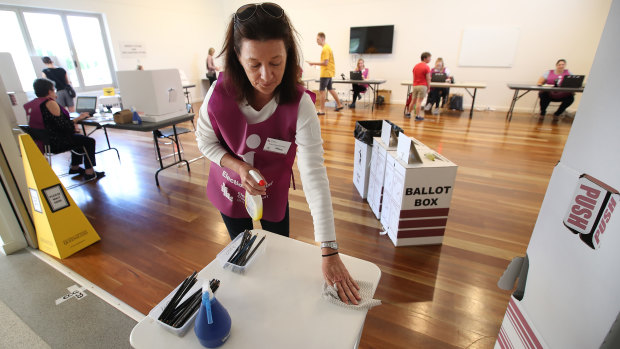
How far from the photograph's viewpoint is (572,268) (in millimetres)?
698

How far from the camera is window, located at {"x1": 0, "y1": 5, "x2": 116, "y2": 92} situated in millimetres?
5355

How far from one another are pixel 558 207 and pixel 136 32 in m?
8.66

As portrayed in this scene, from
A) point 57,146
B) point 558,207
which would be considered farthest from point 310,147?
point 57,146

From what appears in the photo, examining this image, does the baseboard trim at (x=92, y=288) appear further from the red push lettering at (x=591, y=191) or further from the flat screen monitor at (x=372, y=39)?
the flat screen monitor at (x=372, y=39)

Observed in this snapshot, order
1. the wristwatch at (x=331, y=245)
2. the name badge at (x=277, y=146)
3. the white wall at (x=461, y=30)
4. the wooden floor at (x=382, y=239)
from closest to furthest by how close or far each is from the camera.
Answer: the wristwatch at (x=331, y=245), the name badge at (x=277, y=146), the wooden floor at (x=382, y=239), the white wall at (x=461, y=30)

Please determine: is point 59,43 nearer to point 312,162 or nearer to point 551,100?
point 312,162

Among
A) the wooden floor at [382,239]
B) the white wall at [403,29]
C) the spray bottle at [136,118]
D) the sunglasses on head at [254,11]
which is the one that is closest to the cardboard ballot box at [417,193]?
the wooden floor at [382,239]

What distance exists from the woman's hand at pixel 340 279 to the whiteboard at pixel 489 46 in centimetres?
809

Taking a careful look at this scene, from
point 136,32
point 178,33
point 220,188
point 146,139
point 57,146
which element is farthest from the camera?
point 178,33

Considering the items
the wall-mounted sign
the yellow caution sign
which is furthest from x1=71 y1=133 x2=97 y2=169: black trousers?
the wall-mounted sign

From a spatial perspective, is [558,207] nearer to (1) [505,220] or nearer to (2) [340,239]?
(2) [340,239]

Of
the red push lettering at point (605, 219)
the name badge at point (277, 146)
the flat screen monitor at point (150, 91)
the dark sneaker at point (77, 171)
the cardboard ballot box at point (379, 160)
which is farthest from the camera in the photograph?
the dark sneaker at point (77, 171)

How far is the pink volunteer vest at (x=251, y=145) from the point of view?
3.05ft

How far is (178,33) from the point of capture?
8070 mm
